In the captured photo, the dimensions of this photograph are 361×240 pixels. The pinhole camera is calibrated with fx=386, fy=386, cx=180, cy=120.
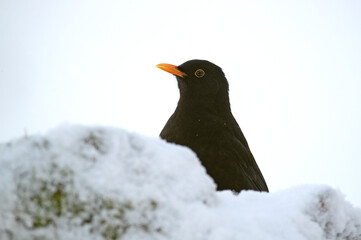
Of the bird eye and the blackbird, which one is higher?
the bird eye

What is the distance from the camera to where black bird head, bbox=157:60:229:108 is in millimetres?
6707

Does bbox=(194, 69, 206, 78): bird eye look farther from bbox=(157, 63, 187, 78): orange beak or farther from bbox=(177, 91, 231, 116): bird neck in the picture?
bbox=(177, 91, 231, 116): bird neck

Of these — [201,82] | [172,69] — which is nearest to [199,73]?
[201,82]

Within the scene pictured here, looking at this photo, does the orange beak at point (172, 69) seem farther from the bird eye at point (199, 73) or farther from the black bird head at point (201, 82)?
the bird eye at point (199, 73)

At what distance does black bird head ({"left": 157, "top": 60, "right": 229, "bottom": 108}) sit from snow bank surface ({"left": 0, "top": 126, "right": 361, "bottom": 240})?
4789 millimetres

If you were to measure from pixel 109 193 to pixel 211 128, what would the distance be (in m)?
4.45

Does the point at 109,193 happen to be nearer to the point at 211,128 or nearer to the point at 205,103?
the point at 211,128

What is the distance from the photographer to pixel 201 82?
6.89m

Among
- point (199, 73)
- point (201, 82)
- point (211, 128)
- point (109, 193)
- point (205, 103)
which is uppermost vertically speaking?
point (199, 73)

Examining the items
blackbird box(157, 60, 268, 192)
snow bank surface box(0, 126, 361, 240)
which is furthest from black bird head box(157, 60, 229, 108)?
snow bank surface box(0, 126, 361, 240)

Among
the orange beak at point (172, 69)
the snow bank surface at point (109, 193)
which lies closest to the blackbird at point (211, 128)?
the orange beak at point (172, 69)

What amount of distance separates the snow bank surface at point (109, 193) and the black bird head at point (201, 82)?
4.79m

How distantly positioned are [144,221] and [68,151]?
1.41 feet

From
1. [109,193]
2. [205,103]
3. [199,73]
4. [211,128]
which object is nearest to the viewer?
[109,193]
